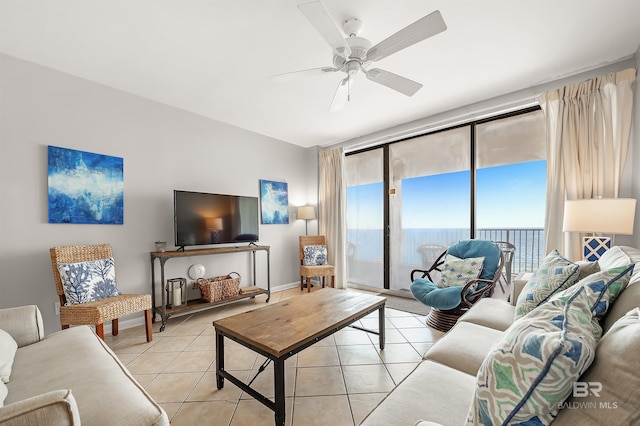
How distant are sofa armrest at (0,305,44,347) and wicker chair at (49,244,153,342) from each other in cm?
61

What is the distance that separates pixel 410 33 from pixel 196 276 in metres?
3.35

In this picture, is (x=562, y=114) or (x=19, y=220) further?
(x=562, y=114)

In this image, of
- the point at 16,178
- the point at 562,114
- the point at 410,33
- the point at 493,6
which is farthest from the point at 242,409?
the point at 562,114

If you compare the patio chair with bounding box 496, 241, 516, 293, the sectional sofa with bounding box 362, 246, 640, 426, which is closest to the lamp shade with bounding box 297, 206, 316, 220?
the patio chair with bounding box 496, 241, 516, 293

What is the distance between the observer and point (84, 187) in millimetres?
2643

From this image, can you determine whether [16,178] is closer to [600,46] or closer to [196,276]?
[196,276]

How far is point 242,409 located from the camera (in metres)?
1.61

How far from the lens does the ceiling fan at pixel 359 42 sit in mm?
1463

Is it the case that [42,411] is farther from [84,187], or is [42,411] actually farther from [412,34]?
[84,187]

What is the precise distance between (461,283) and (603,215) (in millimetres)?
1224

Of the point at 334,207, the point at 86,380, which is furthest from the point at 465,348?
the point at 334,207

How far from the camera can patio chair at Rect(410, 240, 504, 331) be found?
2.48 meters

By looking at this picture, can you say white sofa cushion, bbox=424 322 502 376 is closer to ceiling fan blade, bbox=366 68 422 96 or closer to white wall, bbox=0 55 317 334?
ceiling fan blade, bbox=366 68 422 96

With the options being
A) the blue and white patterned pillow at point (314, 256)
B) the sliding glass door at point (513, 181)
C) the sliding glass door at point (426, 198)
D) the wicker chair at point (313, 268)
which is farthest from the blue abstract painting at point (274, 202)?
the sliding glass door at point (513, 181)
